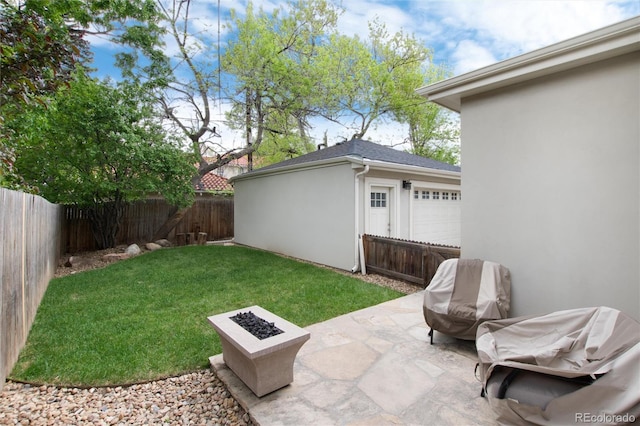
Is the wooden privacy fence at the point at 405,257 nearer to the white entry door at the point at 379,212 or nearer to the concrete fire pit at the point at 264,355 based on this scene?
the white entry door at the point at 379,212

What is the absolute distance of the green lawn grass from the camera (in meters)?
3.09

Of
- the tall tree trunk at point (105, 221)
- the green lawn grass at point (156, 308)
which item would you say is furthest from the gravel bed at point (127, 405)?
the tall tree trunk at point (105, 221)

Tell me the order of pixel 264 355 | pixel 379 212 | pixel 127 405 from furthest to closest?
pixel 379 212 < pixel 127 405 < pixel 264 355

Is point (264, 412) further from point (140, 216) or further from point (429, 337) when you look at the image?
point (140, 216)

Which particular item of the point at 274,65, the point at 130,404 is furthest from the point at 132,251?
the point at 274,65

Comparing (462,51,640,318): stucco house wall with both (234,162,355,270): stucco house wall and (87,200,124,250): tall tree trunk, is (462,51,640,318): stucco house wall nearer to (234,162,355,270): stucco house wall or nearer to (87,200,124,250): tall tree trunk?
(234,162,355,270): stucco house wall

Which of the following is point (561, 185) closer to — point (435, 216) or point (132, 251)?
point (435, 216)

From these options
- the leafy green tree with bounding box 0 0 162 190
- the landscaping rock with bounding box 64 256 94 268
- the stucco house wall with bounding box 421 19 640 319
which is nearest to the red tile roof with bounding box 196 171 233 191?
the landscaping rock with bounding box 64 256 94 268

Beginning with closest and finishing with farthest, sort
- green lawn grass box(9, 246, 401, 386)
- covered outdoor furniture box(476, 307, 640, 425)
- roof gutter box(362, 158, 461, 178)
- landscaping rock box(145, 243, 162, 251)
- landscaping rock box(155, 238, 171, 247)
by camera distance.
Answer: covered outdoor furniture box(476, 307, 640, 425)
green lawn grass box(9, 246, 401, 386)
roof gutter box(362, 158, 461, 178)
landscaping rock box(145, 243, 162, 251)
landscaping rock box(155, 238, 171, 247)

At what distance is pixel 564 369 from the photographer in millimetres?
2049

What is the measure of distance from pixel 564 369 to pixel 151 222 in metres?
12.6

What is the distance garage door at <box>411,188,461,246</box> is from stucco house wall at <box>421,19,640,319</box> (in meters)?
5.00

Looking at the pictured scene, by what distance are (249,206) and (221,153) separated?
12.9ft

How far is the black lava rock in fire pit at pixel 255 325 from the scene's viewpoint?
272 centimetres
